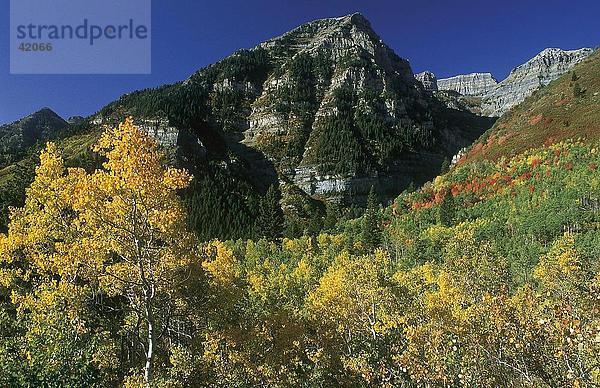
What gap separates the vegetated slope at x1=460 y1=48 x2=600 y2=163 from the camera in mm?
81062

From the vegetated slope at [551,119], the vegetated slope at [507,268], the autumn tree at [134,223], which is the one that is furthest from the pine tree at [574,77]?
the autumn tree at [134,223]

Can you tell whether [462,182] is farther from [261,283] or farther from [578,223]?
[261,283]

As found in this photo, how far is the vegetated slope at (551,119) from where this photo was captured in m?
81.1

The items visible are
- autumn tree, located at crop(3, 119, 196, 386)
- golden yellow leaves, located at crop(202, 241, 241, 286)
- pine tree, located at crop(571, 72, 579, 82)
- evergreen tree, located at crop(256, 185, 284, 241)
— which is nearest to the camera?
autumn tree, located at crop(3, 119, 196, 386)

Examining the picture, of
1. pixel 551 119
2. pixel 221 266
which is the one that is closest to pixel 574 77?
pixel 551 119

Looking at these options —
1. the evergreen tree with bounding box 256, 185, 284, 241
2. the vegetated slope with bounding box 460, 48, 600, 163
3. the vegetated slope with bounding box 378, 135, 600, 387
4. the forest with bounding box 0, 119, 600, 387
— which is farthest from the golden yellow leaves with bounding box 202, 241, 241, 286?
the evergreen tree with bounding box 256, 185, 284, 241

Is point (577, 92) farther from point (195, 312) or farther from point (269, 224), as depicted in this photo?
point (195, 312)

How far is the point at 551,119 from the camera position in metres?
88.5

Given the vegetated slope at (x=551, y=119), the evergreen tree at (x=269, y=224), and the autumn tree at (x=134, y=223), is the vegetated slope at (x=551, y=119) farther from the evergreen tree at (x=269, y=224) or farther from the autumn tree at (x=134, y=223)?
the autumn tree at (x=134, y=223)

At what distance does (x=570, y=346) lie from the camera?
898 cm

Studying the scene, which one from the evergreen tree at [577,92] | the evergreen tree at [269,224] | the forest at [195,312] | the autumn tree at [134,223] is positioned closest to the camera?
the forest at [195,312]

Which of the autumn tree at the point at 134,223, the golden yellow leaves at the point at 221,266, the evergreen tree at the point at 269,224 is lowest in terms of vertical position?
the evergreen tree at the point at 269,224

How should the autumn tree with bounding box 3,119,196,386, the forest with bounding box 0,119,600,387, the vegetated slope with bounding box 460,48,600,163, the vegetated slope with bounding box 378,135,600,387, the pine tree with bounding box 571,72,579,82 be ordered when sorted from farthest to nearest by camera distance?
the pine tree with bounding box 571,72,579,82, the vegetated slope with bounding box 460,48,600,163, the autumn tree with bounding box 3,119,196,386, the forest with bounding box 0,119,600,387, the vegetated slope with bounding box 378,135,600,387

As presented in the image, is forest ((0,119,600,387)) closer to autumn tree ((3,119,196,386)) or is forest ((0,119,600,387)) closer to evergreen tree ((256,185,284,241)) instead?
autumn tree ((3,119,196,386))
